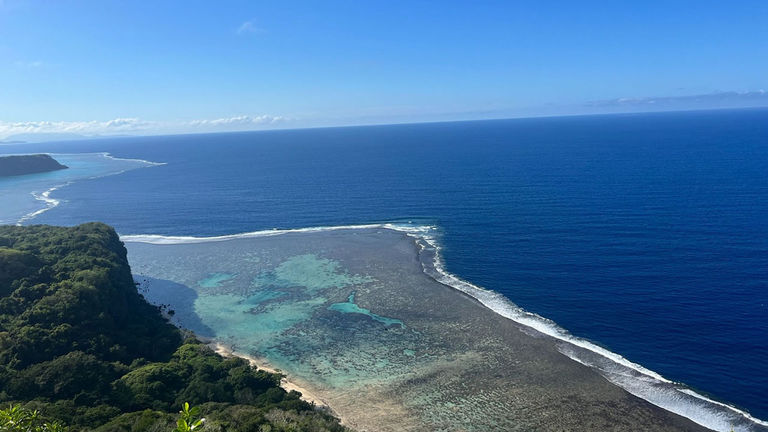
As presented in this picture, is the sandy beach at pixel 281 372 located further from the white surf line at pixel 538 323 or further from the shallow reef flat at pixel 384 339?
the white surf line at pixel 538 323

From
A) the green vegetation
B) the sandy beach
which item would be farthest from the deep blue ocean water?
the green vegetation

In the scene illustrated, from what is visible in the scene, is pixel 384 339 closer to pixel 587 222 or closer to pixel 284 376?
pixel 284 376

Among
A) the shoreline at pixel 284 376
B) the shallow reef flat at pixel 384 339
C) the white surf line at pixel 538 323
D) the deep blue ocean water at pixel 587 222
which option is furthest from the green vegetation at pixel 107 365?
the deep blue ocean water at pixel 587 222

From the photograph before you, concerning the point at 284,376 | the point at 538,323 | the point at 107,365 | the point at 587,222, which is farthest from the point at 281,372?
the point at 587,222

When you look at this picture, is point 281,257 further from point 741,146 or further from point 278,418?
point 741,146

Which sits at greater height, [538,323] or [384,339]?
[538,323]

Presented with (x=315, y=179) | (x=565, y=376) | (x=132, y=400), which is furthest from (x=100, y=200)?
(x=565, y=376)
